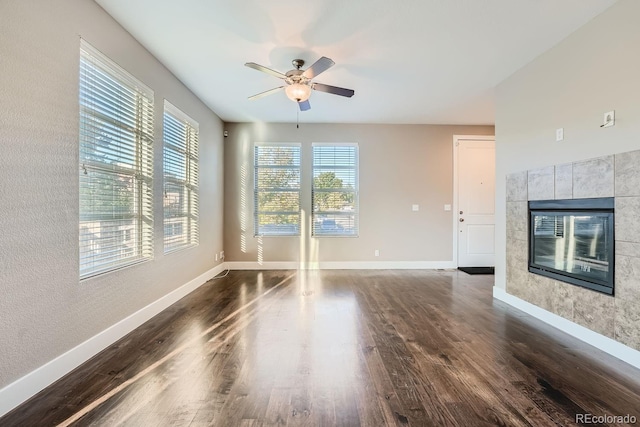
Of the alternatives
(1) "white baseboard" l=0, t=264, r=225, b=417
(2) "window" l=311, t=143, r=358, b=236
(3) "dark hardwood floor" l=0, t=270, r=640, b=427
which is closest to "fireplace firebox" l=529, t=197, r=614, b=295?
(3) "dark hardwood floor" l=0, t=270, r=640, b=427

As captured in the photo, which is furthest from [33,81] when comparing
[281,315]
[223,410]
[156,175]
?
[281,315]

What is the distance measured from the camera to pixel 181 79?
349cm

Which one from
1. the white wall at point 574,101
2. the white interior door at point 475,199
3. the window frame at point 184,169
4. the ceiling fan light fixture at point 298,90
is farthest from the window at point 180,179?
the white interior door at point 475,199

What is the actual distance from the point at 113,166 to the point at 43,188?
67 cm

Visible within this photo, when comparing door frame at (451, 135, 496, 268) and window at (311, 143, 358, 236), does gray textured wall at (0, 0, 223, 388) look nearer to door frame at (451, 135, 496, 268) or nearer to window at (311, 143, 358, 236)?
window at (311, 143, 358, 236)

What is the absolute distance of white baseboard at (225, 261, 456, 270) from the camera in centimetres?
523

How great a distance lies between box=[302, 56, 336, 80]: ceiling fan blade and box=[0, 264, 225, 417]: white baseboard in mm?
2799

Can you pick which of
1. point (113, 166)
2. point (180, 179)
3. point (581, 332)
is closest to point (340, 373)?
point (581, 332)

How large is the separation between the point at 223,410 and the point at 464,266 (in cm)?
500

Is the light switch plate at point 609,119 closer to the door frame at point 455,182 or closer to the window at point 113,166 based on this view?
the door frame at point 455,182

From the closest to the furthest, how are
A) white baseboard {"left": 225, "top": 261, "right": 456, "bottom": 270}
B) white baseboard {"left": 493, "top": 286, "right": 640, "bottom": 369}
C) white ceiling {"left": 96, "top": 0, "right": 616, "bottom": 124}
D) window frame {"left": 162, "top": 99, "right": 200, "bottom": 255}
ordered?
white baseboard {"left": 493, "top": 286, "right": 640, "bottom": 369}, white ceiling {"left": 96, "top": 0, "right": 616, "bottom": 124}, window frame {"left": 162, "top": 99, "right": 200, "bottom": 255}, white baseboard {"left": 225, "top": 261, "right": 456, "bottom": 270}

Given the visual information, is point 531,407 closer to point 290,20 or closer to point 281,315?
point 281,315

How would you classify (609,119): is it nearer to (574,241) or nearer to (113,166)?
(574,241)

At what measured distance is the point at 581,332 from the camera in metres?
2.45
